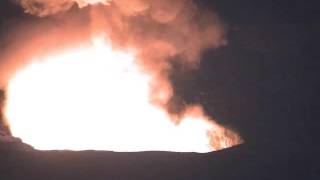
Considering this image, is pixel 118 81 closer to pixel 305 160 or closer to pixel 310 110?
pixel 310 110

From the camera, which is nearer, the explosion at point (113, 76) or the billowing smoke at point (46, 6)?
the explosion at point (113, 76)

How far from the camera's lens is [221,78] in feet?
87.7

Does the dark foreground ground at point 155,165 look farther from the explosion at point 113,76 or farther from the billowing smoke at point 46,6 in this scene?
the billowing smoke at point 46,6

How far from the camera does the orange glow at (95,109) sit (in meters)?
22.5

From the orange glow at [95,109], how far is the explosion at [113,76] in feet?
0.14

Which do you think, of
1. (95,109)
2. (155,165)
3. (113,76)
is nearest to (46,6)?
(113,76)

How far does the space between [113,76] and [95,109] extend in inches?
72.0

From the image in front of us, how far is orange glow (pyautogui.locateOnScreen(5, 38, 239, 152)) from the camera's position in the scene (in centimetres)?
2255

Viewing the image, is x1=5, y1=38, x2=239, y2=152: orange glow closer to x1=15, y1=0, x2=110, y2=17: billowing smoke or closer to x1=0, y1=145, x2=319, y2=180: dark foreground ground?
x1=15, y1=0, x2=110, y2=17: billowing smoke

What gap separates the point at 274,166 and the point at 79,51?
14534mm

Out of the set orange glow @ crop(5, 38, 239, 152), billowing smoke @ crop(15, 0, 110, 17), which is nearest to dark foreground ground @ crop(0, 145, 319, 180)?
orange glow @ crop(5, 38, 239, 152)

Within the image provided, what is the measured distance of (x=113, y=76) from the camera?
26203 millimetres

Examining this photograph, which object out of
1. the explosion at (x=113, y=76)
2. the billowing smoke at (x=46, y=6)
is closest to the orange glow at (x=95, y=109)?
the explosion at (x=113, y=76)

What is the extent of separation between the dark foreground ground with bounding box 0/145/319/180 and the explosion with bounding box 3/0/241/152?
25.5ft
